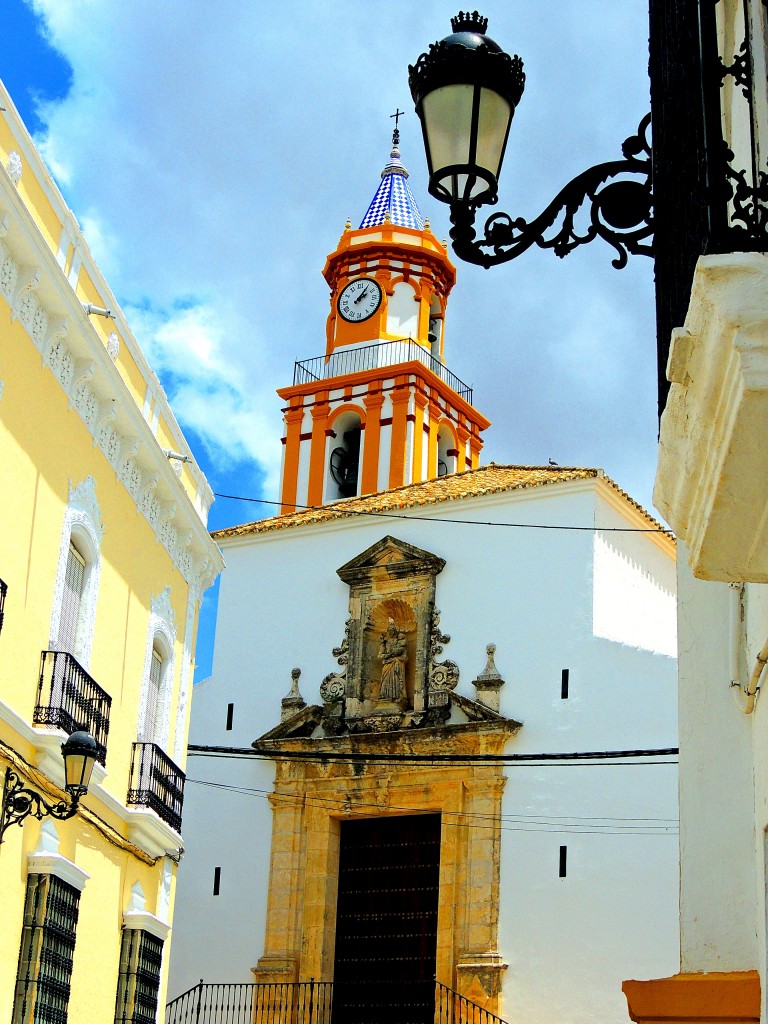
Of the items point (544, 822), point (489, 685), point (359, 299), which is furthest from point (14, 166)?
point (359, 299)

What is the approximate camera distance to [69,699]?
1066 cm

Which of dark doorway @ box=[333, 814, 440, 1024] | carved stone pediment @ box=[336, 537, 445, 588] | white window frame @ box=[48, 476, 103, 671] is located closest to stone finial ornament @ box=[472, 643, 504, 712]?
dark doorway @ box=[333, 814, 440, 1024]

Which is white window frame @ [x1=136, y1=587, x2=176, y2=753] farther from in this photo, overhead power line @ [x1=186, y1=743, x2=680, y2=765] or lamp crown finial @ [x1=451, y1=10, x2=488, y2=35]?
lamp crown finial @ [x1=451, y1=10, x2=488, y2=35]

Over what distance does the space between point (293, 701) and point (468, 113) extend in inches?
618

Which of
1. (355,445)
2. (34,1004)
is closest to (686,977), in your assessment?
(34,1004)

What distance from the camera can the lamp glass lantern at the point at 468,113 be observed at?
15.2 feet

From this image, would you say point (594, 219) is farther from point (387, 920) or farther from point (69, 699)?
point (387, 920)

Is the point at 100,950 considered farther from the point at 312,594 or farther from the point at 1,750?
the point at 312,594

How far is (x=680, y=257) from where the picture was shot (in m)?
3.35

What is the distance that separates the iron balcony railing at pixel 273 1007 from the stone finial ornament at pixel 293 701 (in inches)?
135

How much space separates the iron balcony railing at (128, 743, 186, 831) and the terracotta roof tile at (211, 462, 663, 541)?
7.38 meters

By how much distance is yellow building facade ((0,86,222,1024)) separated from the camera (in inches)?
391

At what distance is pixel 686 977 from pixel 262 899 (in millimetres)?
14734

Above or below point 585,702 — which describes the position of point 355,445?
above
